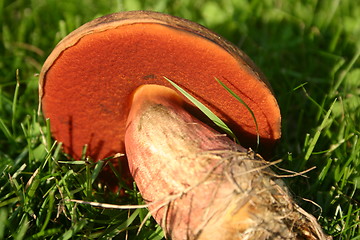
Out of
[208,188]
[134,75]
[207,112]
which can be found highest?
[134,75]

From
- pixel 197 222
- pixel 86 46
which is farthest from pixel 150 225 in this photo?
pixel 86 46

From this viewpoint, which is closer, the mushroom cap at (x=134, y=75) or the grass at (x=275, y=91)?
the mushroom cap at (x=134, y=75)

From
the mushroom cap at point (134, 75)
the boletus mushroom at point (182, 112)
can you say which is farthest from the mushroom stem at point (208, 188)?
the mushroom cap at point (134, 75)

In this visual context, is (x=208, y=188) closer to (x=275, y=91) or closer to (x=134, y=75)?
(x=134, y=75)

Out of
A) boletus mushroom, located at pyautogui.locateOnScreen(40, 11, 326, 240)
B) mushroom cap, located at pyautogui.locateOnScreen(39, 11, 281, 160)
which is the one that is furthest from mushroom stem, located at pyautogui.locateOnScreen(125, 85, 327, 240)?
mushroom cap, located at pyautogui.locateOnScreen(39, 11, 281, 160)

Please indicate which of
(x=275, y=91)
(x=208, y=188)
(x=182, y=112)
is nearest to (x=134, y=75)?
(x=182, y=112)

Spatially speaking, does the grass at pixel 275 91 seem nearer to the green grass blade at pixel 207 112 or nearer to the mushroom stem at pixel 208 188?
the mushroom stem at pixel 208 188

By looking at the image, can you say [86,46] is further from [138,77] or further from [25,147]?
[25,147]
